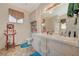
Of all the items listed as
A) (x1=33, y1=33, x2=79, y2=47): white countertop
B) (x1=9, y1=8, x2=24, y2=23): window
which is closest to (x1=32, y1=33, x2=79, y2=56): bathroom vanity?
(x1=33, y1=33, x2=79, y2=47): white countertop

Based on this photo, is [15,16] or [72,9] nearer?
[72,9]

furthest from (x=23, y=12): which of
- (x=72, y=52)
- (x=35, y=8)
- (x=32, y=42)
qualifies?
(x=72, y=52)

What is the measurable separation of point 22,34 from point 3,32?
10.7 inches

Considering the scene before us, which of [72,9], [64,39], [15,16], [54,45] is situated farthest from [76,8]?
[15,16]

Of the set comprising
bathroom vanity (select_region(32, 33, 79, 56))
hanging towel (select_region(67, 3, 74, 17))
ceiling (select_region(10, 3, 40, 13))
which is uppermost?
ceiling (select_region(10, 3, 40, 13))

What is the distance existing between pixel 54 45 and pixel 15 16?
2.32 feet

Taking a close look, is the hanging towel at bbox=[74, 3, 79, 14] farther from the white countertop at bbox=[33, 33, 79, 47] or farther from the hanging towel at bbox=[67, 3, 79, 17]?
the white countertop at bbox=[33, 33, 79, 47]

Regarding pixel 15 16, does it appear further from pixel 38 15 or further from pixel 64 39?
pixel 64 39

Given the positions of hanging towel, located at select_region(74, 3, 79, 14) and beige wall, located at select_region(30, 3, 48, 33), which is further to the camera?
beige wall, located at select_region(30, 3, 48, 33)

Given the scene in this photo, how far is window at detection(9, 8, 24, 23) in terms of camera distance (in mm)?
1891

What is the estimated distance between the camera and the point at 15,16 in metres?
1.92

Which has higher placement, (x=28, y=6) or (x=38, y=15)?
(x=28, y=6)

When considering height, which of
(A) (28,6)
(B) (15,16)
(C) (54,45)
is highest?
(A) (28,6)

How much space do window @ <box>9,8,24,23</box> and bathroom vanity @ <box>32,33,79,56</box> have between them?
303 mm
